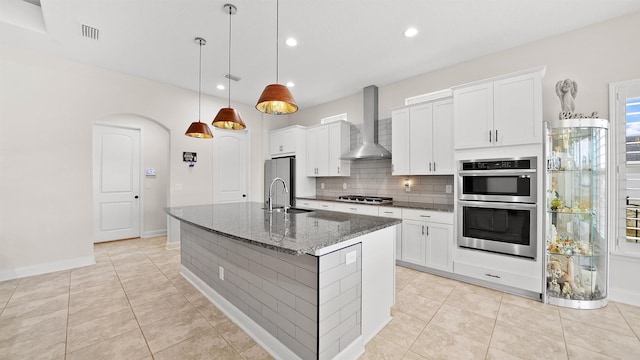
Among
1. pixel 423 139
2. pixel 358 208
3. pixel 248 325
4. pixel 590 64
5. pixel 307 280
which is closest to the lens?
pixel 307 280

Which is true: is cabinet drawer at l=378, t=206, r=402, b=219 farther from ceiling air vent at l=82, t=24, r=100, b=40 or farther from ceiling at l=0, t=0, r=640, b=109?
ceiling air vent at l=82, t=24, r=100, b=40

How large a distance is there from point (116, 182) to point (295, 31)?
16.3 ft

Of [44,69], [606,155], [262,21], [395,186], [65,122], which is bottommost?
[395,186]

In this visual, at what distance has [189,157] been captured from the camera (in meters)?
4.75

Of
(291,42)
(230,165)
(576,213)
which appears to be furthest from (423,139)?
(230,165)

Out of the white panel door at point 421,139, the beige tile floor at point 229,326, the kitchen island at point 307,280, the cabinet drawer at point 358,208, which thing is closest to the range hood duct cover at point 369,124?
the white panel door at point 421,139

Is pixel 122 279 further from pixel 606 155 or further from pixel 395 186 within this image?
pixel 606 155


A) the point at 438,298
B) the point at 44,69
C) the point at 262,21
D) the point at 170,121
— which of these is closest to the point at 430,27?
the point at 262,21

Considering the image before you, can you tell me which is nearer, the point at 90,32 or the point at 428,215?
the point at 90,32

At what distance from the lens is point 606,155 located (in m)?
2.49

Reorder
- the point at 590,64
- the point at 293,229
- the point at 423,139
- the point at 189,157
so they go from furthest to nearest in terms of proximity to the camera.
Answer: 1. the point at 189,157
2. the point at 423,139
3. the point at 590,64
4. the point at 293,229

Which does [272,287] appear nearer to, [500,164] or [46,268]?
[500,164]

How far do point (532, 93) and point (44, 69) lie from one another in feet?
19.7

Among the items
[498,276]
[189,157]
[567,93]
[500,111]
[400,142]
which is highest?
[567,93]
